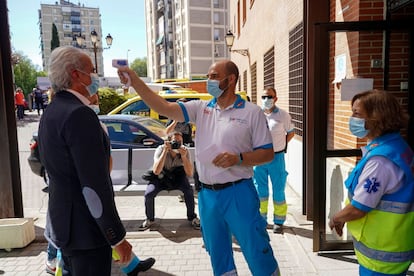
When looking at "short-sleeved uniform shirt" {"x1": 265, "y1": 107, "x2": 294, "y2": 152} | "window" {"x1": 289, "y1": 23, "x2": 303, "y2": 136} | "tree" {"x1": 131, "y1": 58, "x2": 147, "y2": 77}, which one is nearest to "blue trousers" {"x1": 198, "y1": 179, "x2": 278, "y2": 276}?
"short-sleeved uniform shirt" {"x1": 265, "y1": 107, "x2": 294, "y2": 152}

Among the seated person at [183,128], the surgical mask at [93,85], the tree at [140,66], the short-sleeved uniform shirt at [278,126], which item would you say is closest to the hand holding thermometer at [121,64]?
the surgical mask at [93,85]

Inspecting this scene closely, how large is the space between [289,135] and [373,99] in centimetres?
296

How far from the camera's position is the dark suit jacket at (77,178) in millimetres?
1884

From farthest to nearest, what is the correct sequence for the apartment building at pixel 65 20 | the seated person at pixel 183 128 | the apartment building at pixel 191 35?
the apartment building at pixel 65 20 < the apartment building at pixel 191 35 < the seated person at pixel 183 128

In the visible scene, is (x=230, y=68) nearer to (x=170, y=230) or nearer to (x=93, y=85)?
(x=93, y=85)

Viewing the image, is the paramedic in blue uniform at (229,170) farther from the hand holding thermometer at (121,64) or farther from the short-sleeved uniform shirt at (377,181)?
the short-sleeved uniform shirt at (377,181)

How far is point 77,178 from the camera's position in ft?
6.42

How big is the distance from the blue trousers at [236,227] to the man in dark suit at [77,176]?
88 cm

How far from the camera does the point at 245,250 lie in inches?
107

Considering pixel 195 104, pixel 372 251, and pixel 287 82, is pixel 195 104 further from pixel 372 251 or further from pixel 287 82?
pixel 287 82

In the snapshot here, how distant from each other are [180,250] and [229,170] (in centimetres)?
195

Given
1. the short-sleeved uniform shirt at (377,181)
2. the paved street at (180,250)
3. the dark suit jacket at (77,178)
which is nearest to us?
the dark suit jacket at (77,178)

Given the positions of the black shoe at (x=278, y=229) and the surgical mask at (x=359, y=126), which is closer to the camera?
the surgical mask at (x=359, y=126)

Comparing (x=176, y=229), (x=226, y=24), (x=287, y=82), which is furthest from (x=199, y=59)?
(x=176, y=229)
